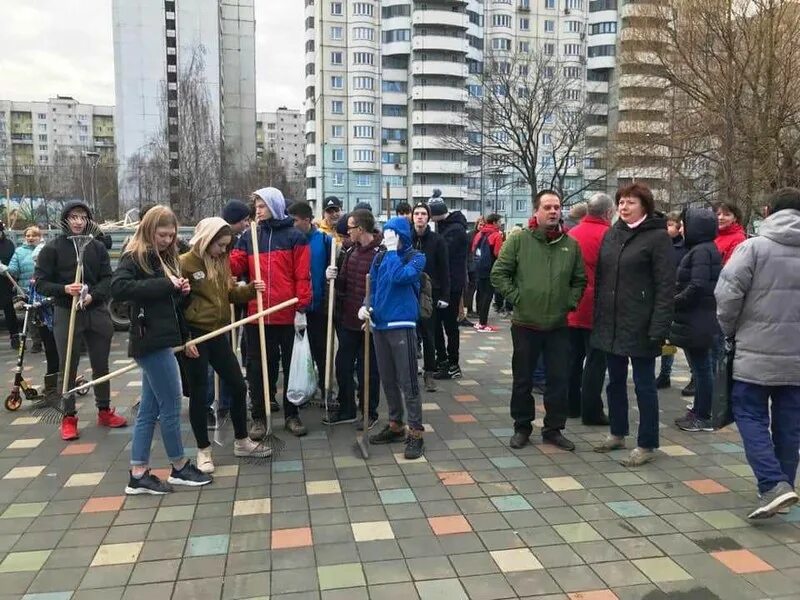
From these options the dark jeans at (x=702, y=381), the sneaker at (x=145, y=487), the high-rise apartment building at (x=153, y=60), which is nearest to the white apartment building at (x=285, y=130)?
the high-rise apartment building at (x=153, y=60)

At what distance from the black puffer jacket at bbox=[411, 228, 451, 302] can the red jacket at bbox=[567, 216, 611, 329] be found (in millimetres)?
1674

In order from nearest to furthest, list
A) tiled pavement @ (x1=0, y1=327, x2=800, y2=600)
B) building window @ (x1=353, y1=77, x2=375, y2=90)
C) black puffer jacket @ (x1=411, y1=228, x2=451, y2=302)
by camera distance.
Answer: tiled pavement @ (x1=0, y1=327, x2=800, y2=600) → black puffer jacket @ (x1=411, y1=228, x2=451, y2=302) → building window @ (x1=353, y1=77, x2=375, y2=90)

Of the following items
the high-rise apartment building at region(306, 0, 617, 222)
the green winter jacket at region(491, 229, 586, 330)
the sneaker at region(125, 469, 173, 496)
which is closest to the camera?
the sneaker at region(125, 469, 173, 496)

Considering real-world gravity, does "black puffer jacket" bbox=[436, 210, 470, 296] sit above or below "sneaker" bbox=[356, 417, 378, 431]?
above

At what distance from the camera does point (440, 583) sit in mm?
3139

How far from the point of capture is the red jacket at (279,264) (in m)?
5.17

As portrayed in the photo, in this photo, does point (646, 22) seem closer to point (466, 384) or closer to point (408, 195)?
point (466, 384)

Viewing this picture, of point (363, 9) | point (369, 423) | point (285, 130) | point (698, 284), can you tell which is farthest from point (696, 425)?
point (285, 130)

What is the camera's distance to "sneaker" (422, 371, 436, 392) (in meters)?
6.92

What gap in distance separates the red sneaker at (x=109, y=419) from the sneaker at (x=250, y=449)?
1483 millimetres

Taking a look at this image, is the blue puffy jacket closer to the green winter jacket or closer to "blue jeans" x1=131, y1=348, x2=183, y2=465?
the green winter jacket

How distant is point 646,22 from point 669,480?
20.8 meters

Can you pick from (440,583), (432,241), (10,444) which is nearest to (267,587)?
(440,583)

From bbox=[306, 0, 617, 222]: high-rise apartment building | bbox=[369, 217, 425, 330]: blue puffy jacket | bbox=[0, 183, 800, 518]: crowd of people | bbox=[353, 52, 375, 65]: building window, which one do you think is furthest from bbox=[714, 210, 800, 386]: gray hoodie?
bbox=[353, 52, 375, 65]: building window
